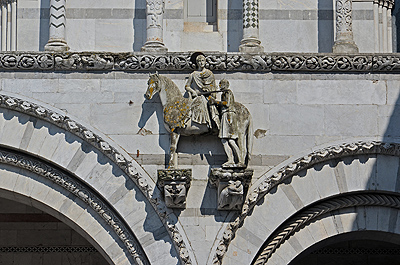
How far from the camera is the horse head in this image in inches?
486

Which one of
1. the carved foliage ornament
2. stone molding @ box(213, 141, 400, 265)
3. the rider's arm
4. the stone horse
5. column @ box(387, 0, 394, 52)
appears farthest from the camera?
column @ box(387, 0, 394, 52)

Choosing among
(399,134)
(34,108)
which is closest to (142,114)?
(34,108)

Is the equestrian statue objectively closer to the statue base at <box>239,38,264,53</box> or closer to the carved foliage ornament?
the statue base at <box>239,38,264,53</box>

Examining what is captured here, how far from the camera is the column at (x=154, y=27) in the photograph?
12641 mm

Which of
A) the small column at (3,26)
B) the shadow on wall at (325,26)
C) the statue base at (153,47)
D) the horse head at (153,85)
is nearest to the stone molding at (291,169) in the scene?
the shadow on wall at (325,26)

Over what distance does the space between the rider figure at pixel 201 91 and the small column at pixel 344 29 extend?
165 cm

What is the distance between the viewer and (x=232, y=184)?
12.0 meters

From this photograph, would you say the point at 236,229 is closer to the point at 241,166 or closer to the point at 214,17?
the point at 241,166

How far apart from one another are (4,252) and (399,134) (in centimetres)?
584

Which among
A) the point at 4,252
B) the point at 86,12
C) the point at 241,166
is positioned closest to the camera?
the point at 241,166

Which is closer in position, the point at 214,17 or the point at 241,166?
the point at 241,166

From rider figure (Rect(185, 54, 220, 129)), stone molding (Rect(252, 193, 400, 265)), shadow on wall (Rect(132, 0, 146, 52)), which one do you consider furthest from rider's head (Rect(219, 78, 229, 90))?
stone molding (Rect(252, 193, 400, 265))

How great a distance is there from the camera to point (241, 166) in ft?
39.7

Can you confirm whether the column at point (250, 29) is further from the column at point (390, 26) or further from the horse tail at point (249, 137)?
the column at point (390, 26)
